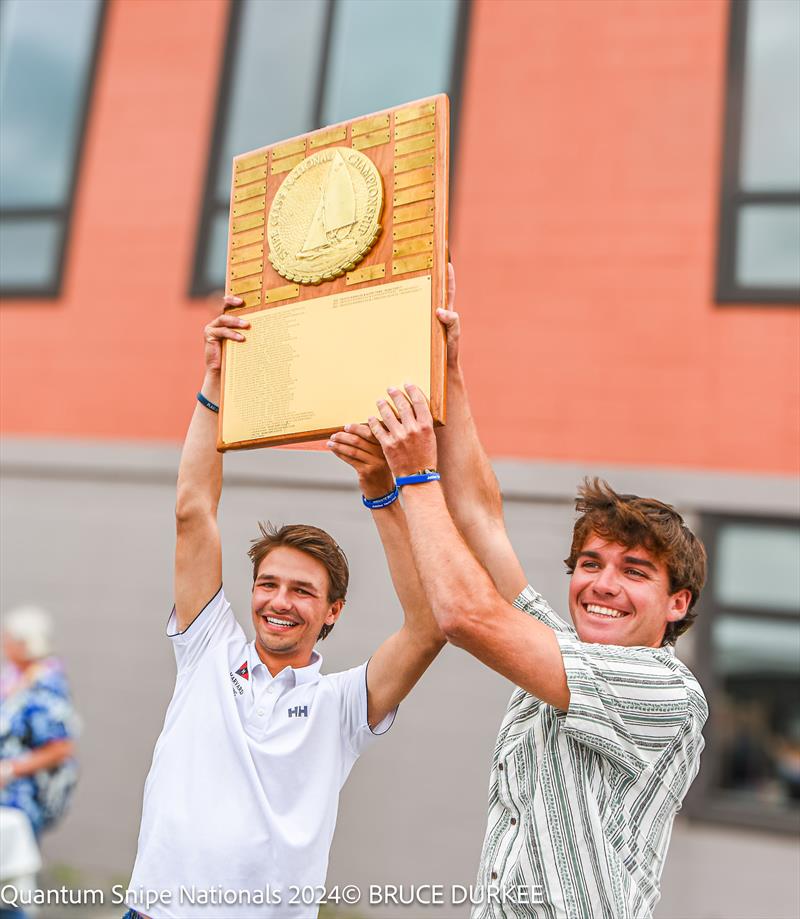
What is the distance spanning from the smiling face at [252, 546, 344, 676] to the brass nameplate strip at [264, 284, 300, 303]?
0.48m

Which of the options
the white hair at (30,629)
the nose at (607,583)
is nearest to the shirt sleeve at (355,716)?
the nose at (607,583)

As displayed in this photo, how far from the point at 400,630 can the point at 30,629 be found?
2104 mm

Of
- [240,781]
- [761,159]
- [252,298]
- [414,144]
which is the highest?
[761,159]

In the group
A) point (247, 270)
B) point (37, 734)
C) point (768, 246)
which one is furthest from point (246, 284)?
point (37, 734)

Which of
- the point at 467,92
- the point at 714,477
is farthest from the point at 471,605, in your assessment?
the point at 467,92

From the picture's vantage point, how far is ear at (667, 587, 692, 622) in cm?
165

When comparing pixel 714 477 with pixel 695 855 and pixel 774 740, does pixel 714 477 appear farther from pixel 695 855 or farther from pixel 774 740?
pixel 695 855

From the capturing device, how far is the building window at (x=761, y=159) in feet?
9.57

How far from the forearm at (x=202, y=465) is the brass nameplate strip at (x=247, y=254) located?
0.70 ft

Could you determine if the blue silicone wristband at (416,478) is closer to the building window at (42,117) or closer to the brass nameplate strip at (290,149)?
the brass nameplate strip at (290,149)

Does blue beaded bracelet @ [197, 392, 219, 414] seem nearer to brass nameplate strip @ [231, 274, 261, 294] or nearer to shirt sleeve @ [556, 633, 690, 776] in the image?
brass nameplate strip @ [231, 274, 261, 294]

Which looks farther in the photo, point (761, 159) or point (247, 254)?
point (761, 159)

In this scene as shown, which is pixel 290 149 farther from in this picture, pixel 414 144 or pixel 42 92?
pixel 42 92

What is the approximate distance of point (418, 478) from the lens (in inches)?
58.9
